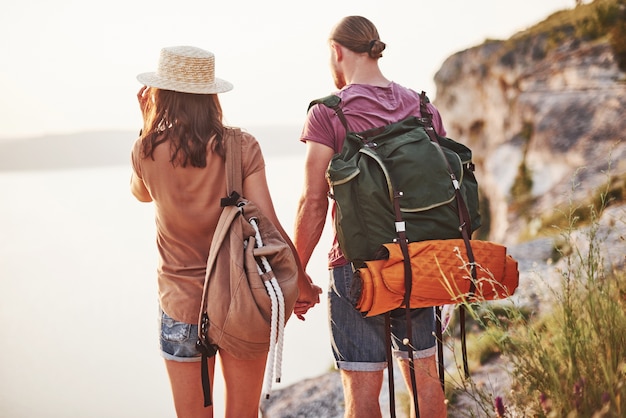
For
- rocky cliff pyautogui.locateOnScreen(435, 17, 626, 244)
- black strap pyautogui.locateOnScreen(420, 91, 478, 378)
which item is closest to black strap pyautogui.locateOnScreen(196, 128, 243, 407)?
black strap pyautogui.locateOnScreen(420, 91, 478, 378)

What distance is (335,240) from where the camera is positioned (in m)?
2.94

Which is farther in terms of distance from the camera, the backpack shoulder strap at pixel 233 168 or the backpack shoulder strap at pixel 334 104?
the backpack shoulder strap at pixel 334 104

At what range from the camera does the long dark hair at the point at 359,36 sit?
291 cm

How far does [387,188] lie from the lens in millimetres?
2732

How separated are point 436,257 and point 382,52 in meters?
0.89

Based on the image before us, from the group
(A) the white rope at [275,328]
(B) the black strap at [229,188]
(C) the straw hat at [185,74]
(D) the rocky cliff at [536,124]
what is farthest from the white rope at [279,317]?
(D) the rocky cliff at [536,124]

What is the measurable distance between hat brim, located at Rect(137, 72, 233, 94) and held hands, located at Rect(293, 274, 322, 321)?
0.88 meters

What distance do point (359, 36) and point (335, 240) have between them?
0.85 m

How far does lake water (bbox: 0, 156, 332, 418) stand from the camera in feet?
26.5

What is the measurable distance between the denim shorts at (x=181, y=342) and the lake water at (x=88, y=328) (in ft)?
9.08

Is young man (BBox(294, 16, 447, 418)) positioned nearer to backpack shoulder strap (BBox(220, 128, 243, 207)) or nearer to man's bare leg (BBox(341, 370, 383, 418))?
man's bare leg (BBox(341, 370, 383, 418))

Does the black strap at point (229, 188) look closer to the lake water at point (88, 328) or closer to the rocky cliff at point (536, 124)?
the rocky cliff at point (536, 124)

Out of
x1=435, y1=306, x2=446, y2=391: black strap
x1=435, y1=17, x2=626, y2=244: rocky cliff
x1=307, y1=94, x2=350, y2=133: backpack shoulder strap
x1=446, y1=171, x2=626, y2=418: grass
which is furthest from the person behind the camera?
Result: x1=435, y1=17, x2=626, y2=244: rocky cliff

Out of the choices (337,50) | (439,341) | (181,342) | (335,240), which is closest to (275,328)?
(181,342)
